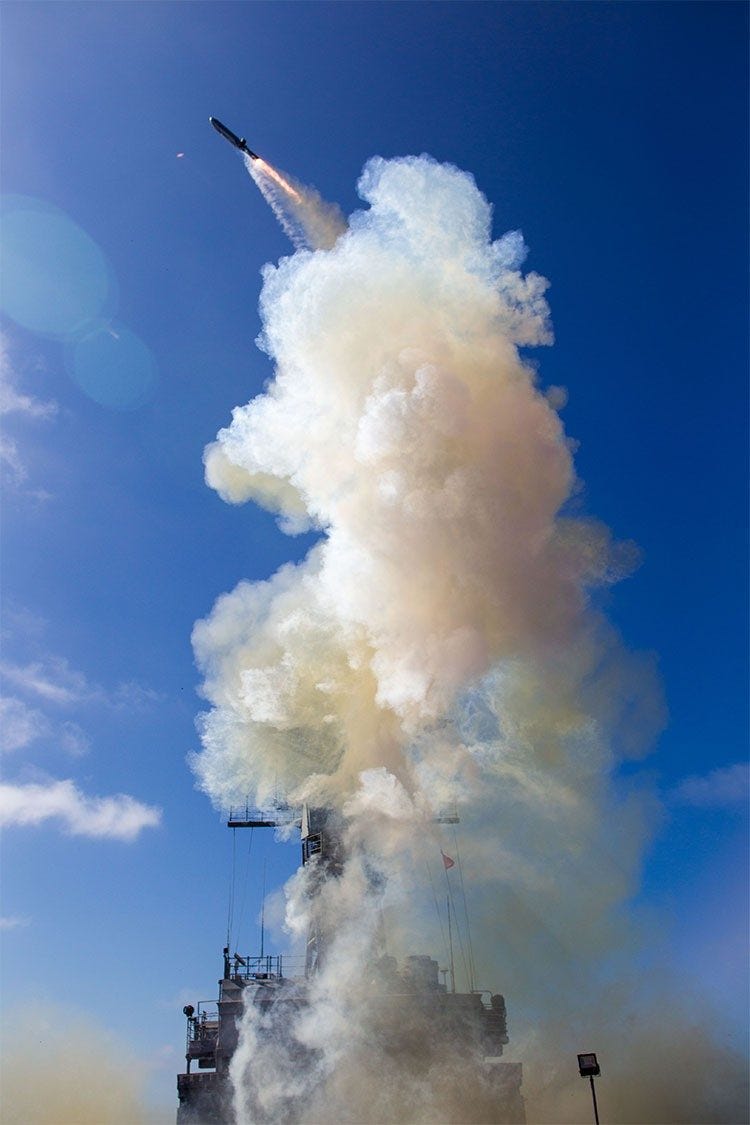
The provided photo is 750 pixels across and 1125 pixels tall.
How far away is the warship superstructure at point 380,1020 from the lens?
36.1m

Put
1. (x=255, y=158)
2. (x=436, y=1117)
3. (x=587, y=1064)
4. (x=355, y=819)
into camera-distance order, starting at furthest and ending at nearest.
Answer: (x=355, y=819) < (x=255, y=158) < (x=436, y=1117) < (x=587, y=1064)

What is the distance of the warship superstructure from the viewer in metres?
36.1

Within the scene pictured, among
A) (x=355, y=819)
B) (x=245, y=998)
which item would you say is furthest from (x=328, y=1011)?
(x=355, y=819)

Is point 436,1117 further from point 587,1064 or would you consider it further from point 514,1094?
point 587,1064

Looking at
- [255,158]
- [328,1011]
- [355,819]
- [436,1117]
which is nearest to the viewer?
[436,1117]

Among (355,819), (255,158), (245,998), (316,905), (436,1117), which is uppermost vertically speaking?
(255,158)

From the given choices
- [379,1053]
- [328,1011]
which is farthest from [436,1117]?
[328,1011]

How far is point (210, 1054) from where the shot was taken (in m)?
40.9

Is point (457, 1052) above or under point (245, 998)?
under

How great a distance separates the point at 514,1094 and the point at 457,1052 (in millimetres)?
2870

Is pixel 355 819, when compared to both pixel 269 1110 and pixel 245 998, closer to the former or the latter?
pixel 245 998

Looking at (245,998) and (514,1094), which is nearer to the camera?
(514,1094)

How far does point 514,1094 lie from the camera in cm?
3634

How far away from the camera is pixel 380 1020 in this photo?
117ft
